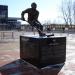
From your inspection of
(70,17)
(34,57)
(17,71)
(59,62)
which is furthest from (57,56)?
(70,17)

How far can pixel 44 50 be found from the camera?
9914mm

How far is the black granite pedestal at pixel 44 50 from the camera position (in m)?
9.84

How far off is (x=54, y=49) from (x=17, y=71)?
1.92 m

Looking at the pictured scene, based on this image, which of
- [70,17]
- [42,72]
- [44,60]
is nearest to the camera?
[42,72]

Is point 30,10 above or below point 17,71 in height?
above

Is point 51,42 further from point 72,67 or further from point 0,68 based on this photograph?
point 0,68

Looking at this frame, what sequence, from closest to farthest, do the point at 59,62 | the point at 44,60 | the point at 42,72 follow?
1. the point at 42,72
2. the point at 44,60
3. the point at 59,62

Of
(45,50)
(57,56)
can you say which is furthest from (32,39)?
(57,56)

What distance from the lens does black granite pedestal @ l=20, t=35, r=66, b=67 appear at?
32.3ft

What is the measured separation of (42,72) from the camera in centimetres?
937

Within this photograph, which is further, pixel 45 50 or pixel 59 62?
pixel 59 62

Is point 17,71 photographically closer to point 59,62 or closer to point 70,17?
point 59,62

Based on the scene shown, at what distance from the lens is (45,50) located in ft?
32.7

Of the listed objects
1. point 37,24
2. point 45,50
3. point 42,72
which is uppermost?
point 37,24
